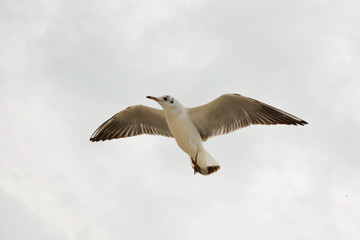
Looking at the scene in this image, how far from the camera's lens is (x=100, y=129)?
10234 millimetres

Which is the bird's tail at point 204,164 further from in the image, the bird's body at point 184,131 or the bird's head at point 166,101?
the bird's head at point 166,101

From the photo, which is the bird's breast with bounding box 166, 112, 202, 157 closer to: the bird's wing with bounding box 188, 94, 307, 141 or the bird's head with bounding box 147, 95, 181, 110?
the bird's head with bounding box 147, 95, 181, 110

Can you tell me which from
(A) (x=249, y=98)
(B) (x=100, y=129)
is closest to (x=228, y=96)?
(A) (x=249, y=98)

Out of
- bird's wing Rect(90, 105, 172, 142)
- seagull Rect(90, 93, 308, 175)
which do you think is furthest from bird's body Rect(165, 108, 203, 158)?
bird's wing Rect(90, 105, 172, 142)

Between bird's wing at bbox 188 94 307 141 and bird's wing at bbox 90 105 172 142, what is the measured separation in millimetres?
873

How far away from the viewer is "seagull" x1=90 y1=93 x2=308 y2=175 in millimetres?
8867

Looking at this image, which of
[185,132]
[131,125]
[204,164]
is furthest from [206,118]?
[131,125]

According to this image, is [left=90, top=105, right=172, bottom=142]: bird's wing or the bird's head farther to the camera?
[left=90, top=105, right=172, bottom=142]: bird's wing

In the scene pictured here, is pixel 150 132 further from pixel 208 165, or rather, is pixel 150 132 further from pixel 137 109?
pixel 208 165

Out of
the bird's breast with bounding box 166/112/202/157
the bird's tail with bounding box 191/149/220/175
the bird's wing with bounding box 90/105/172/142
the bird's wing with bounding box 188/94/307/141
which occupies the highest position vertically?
the bird's wing with bounding box 90/105/172/142

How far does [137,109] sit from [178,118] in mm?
1195

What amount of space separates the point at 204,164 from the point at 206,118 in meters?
0.88

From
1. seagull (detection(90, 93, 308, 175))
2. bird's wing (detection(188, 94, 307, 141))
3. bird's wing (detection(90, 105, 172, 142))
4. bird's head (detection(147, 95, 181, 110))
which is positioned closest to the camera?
bird's head (detection(147, 95, 181, 110))

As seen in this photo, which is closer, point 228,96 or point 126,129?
point 228,96
